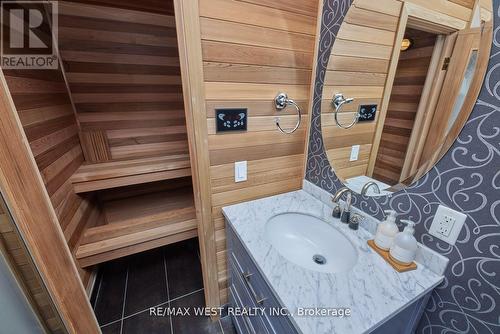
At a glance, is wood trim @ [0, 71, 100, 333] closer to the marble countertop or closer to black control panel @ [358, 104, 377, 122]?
the marble countertop

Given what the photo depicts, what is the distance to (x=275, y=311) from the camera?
0.67 m

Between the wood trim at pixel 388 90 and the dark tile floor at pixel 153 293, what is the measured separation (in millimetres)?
1351

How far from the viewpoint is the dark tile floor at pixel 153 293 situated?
1319 mm

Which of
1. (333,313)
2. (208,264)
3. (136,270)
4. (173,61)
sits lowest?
(136,270)

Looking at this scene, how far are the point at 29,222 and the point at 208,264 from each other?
81 centimetres

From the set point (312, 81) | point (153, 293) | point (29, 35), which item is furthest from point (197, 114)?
point (153, 293)

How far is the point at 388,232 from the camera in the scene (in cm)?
74

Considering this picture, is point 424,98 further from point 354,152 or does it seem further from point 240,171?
point 240,171

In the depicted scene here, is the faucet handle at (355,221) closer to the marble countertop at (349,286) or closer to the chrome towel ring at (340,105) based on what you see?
the marble countertop at (349,286)

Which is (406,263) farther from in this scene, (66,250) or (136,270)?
(136,270)

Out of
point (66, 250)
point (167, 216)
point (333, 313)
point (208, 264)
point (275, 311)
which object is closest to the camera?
point (333, 313)

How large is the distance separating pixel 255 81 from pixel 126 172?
1150 mm

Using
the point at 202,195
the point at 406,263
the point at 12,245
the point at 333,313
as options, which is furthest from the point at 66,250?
the point at 406,263

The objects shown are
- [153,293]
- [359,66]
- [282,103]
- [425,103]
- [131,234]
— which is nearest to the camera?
[425,103]
